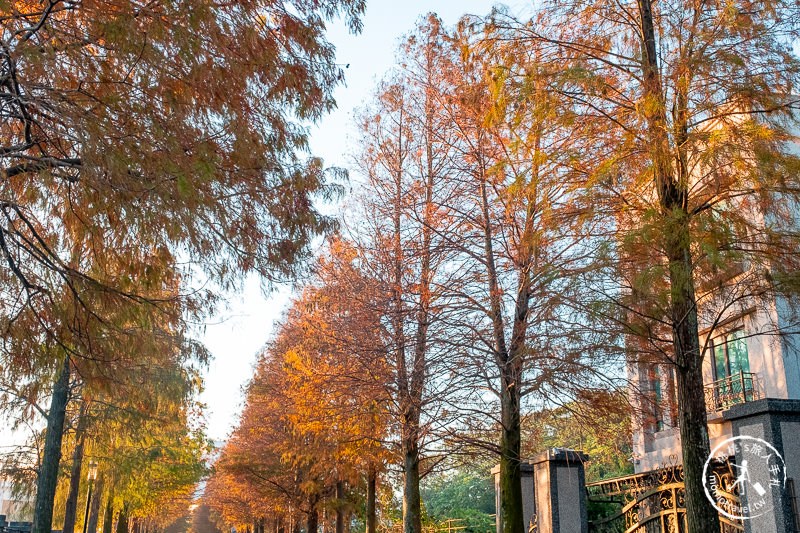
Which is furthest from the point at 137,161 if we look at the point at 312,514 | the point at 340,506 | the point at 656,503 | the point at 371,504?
the point at 312,514

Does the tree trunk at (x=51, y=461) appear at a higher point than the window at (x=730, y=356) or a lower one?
lower

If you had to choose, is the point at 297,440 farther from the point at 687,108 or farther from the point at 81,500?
the point at 687,108

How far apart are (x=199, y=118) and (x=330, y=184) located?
2.13m

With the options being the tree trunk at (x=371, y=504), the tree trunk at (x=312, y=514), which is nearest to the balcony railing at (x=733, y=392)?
the tree trunk at (x=371, y=504)

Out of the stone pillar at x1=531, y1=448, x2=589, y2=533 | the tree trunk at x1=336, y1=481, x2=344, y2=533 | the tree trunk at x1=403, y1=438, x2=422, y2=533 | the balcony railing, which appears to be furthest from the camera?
the tree trunk at x1=336, y1=481, x2=344, y2=533

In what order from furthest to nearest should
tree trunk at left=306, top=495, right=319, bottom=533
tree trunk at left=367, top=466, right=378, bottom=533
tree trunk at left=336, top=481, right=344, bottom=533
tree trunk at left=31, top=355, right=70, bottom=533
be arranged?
tree trunk at left=306, top=495, right=319, bottom=533, tree trunk at left=336, top=481, right=344, bottom=533, tree trunk at left=367, top=466, right=378, bottom=533, tree trunk at left=31, top=355, right=70, bottom=533

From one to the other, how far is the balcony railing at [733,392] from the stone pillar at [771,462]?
→ 688cm

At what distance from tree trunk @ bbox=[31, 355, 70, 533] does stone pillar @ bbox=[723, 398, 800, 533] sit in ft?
36.7

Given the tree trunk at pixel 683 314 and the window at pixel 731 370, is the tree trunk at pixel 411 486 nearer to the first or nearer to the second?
the window at pixel 731 370

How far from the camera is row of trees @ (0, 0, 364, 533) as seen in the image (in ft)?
20.5

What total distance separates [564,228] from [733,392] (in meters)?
8.56

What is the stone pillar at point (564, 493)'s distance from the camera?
11.0 metres

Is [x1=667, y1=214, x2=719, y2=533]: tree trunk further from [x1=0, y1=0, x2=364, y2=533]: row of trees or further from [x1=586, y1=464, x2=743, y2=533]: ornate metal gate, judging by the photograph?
[x1=0, y1=0, x2=364, y2=533]: row of trees

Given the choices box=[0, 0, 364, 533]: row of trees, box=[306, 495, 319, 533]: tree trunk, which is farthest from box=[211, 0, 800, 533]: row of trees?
box=[306, 495, 319, 533]: tree trunk
